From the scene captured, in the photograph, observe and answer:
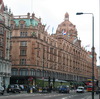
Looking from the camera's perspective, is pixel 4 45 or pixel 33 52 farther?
pixel 33 52

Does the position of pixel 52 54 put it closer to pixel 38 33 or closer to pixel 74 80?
pixel 38 33

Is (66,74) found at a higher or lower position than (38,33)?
lower

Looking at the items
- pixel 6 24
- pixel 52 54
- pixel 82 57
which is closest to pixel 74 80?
pixel 82 57

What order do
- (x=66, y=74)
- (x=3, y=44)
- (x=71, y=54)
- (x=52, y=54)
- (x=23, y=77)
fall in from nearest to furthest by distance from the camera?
(x=3, y=44) < (x=23, y=77) < (x=52, y=54) < (x=66, y=74) < (x=71, y=54)

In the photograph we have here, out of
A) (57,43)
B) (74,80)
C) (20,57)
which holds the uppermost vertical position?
(57,43)

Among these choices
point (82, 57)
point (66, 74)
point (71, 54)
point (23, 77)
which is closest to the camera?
point (23, 77)

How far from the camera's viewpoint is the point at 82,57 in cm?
14712

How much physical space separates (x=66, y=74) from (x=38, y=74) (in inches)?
1173

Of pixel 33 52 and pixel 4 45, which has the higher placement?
pixel 4 45

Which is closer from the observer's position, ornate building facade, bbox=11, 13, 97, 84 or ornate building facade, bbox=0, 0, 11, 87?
ornate building facade, bbox=0, 0, 11, 87

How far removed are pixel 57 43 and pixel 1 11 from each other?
3969 cm

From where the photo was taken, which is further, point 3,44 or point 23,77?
point 23,77

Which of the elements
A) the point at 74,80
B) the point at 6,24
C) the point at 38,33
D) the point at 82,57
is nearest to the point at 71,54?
the point at 74,80

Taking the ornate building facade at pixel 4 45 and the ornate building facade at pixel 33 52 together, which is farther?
the ornate building facade at pixel 33 52
